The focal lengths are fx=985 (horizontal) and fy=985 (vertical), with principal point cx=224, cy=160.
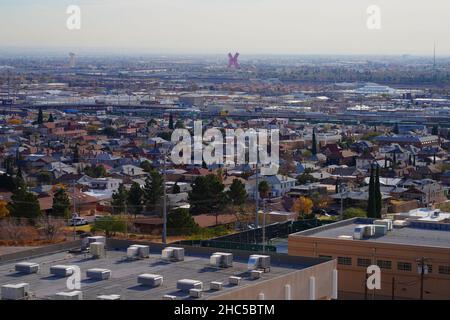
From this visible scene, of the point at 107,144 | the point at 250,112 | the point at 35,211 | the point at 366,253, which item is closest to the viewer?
the point at 366,253

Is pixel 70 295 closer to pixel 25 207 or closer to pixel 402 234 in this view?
pixel 402 234

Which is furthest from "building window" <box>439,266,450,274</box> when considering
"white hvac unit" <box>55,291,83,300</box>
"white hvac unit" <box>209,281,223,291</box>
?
"white hvac unit" <box>55,291,83,300</box>

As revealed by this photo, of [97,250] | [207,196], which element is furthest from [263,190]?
[97,250]

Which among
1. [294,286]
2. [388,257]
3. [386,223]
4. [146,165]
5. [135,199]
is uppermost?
[294,286]

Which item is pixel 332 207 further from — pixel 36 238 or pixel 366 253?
pixel 366 253

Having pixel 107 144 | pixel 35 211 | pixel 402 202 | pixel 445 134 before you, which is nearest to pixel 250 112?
pixel 445 134
